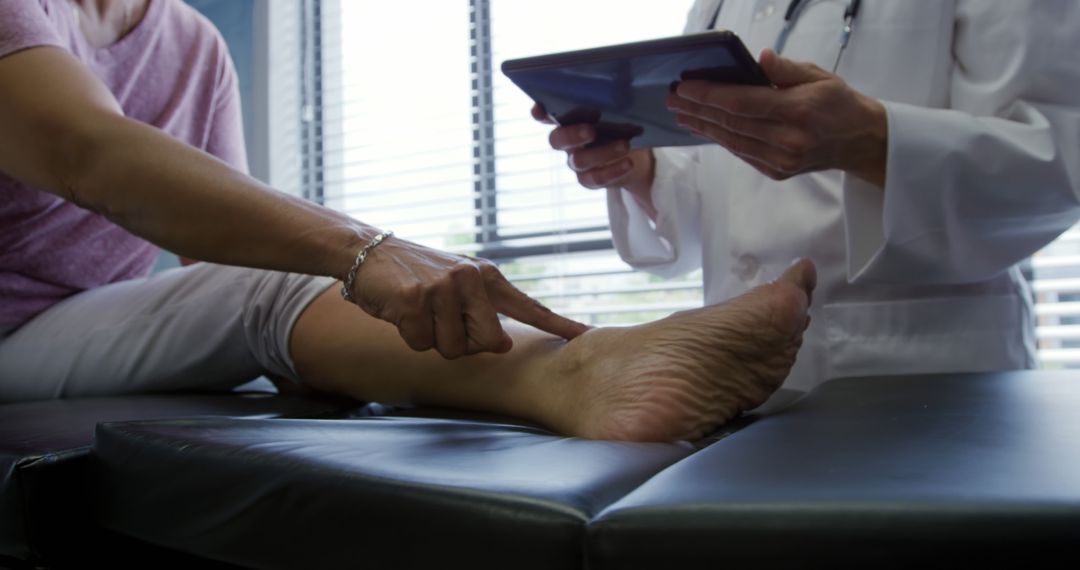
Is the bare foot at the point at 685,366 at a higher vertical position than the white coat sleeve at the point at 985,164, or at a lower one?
lower

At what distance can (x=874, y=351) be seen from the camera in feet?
3.36

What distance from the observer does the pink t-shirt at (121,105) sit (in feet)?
3.77

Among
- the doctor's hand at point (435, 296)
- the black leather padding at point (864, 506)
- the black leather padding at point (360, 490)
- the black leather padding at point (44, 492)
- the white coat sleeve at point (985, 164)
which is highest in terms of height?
the white coat sleeve at point (985, 164)

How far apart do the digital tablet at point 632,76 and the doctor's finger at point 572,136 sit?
0.05ft

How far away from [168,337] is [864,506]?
3.14 feet

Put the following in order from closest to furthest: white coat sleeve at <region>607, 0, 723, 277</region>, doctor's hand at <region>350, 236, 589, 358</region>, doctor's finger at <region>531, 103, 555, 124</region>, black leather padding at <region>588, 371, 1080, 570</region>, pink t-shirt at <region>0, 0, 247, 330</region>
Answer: black leather padding at <region>588, 371, 1080, 570</region> → doctor's hand at <region>350, 236, 589, 358</region> → doctor's finger at <region>531, 103, 555, 124</region> → pink t-shirt at <region>0, 0, 247, 330</region> → white coat sleeve at <region>607, 0, 723, 277</region>

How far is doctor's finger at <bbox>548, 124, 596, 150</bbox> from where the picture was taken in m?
1.04

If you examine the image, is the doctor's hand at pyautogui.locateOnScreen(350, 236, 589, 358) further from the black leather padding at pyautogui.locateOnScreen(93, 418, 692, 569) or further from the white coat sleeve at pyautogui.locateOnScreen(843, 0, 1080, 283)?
the white coat sleeve at pyautogui.locateOnScreen(843, 0, 1080, 283)

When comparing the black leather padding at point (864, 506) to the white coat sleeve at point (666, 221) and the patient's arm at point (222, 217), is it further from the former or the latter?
the white coat sleeve at point (666, 221)

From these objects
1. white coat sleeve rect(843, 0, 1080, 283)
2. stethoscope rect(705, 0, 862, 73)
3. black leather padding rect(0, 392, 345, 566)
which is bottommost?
black leather padding rect(0, 392, 345, 566)

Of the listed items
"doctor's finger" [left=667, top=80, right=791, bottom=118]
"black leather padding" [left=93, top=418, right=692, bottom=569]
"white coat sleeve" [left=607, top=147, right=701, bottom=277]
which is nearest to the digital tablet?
"doctor's finger" [left=667, top=80, right=791, bottom=118]

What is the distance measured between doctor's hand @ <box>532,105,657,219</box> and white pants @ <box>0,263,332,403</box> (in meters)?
0.35

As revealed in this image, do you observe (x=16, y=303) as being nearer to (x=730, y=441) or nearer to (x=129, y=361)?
(x=129, y=361)

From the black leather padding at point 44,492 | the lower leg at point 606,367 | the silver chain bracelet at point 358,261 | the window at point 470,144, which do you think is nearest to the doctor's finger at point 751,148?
the lower leg at point 606,367
